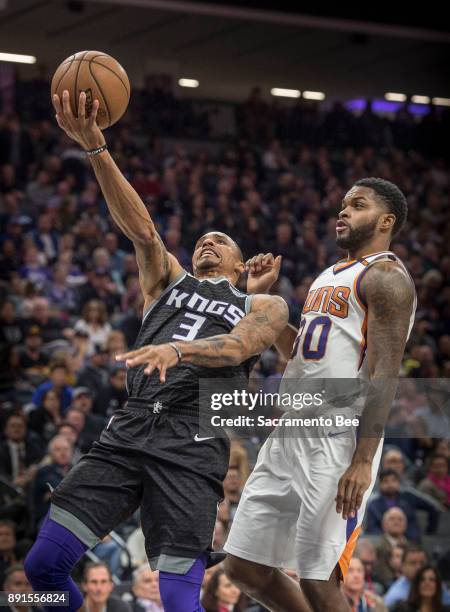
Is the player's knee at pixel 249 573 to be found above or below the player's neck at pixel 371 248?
below

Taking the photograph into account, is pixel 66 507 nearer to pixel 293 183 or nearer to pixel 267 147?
pixel 293 183

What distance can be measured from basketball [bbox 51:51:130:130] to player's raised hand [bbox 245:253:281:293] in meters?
1.06

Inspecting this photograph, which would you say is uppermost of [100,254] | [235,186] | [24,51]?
[24,51]

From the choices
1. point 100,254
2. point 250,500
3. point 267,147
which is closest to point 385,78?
point 267,147

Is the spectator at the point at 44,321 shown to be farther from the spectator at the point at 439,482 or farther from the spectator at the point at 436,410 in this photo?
the spectator at the point at 436,410

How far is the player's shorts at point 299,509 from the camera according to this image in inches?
174

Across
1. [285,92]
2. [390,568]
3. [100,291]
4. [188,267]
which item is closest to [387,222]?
[390,568]

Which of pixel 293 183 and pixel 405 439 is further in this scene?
pixel 293 183

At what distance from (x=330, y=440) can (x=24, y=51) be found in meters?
17.8

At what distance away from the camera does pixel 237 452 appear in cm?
842

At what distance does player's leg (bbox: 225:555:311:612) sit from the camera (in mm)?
4691

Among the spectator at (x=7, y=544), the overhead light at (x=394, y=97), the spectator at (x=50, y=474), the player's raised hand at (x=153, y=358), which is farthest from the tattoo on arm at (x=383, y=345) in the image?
the overhead light at (x=394, y=97)

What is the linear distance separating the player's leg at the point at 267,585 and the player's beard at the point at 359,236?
163cm

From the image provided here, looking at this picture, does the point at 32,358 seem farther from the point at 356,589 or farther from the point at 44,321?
the point at 356,589
